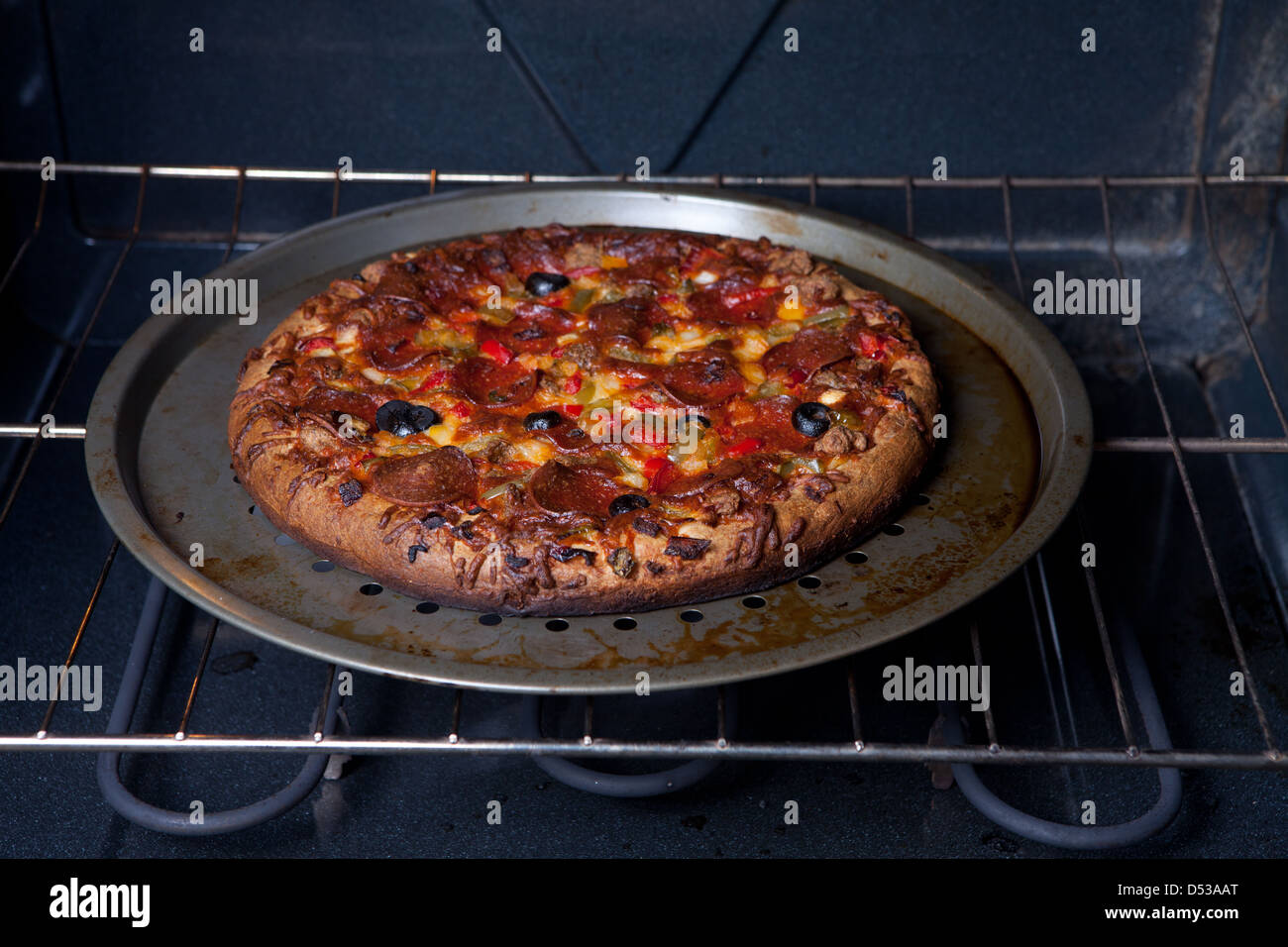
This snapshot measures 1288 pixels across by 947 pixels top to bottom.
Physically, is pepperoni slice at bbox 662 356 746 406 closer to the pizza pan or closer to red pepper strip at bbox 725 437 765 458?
red pepper strip at bbox 725 437 765 458

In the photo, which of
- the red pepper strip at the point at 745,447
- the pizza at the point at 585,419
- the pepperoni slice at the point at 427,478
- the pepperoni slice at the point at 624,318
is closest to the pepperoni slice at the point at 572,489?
the pizza at the point at 585,419

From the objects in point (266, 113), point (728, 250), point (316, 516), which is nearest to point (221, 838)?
point (316, 516)

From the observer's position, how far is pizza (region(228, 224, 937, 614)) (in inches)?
101

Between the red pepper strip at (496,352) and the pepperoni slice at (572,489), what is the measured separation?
0.52 meters

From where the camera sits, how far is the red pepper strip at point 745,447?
2848mm

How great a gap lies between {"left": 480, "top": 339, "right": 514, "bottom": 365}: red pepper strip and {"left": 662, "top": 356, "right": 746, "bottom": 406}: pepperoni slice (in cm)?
41

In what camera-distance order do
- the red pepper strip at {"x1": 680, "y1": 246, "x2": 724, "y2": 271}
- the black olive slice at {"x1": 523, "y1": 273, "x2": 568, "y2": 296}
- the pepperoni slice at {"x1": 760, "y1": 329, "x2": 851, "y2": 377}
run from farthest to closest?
the red pepper strip at {"x1": 680, "y1": 246, "x2": 724, "y2": 271} → the black olive slice at {"x1": 523, "y1": 273, "x2": 568, "y2": 296} → the pepperoni slice at {"x1": 760, "y1": 329, "x2": 851, "y2": 377}

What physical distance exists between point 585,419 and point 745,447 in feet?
1.29

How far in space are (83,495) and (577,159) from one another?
2098mm

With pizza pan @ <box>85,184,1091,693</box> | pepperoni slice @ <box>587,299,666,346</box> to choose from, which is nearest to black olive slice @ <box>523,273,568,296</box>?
pepperoni slice @ <box>587,299,666,346</box>

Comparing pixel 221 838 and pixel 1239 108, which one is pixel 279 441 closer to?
pixel 221 838

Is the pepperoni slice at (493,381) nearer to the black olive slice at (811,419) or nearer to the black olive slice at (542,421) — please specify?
the black olive slice at (542,421)

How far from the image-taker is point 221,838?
306cm

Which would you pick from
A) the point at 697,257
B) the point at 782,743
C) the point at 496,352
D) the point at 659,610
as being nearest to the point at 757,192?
the point at 697,257
